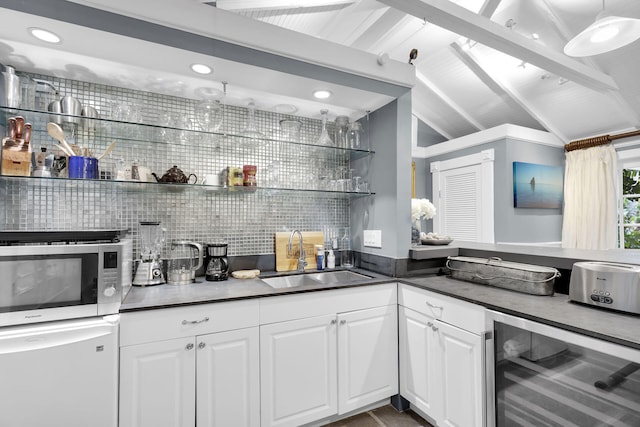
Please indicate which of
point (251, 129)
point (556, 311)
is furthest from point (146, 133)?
point (556, 311)

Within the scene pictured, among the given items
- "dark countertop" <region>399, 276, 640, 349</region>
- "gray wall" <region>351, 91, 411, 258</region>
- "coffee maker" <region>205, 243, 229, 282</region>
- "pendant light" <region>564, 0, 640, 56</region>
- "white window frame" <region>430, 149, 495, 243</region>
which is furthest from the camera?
"white window frame" <region>430, 149, 495, 243</region>

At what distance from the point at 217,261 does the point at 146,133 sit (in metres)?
0.93

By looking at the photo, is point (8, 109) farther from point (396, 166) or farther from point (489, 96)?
point (489, 96)

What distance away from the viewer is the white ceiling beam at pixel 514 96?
144 inches

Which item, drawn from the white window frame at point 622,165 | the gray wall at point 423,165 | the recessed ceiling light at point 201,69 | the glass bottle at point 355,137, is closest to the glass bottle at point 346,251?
the glass bottle at point 355,137

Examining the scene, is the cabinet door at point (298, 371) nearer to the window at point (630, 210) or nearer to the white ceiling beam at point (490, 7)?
the white ceiling beam at point (490, 7)

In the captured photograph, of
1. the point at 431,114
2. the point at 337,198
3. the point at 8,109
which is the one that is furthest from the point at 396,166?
the point at 431,114

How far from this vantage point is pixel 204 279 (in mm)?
2033

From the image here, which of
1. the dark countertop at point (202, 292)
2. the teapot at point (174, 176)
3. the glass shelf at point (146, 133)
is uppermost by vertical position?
the glass shelf at point (146, 133)

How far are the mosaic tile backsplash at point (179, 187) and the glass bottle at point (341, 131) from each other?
8cm

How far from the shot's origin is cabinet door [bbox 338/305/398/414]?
1.86 meters

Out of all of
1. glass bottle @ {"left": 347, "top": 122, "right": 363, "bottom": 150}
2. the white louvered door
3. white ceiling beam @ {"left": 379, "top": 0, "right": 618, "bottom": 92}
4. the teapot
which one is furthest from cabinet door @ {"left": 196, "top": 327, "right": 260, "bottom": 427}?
the white louvered door

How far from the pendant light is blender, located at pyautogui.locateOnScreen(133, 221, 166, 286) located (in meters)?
2.84

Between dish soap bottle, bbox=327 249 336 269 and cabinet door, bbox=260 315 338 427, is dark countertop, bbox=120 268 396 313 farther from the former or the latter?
dish soap bottle, bbox=327 249 336 269
